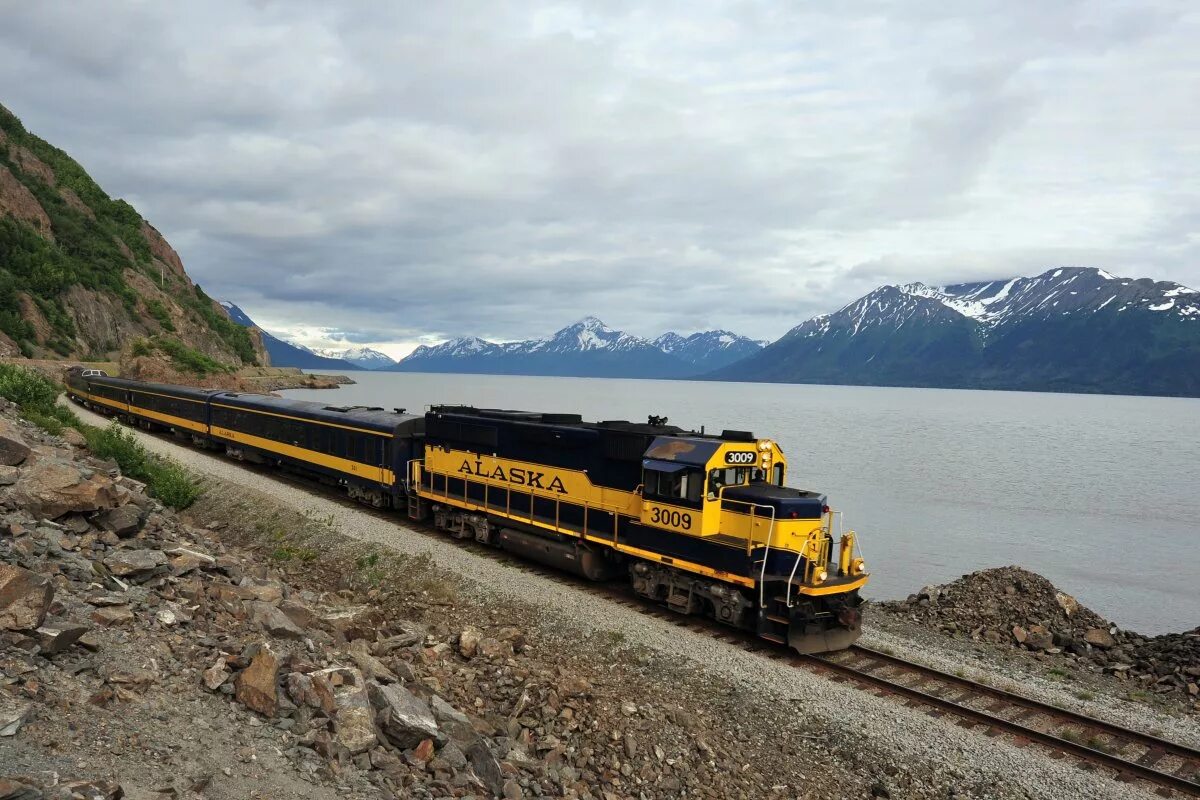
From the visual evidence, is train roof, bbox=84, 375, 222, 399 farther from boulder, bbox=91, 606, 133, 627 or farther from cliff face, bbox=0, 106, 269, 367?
boulder, bbox=91, 606, 133, 627

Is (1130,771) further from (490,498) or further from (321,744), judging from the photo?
(490,498)

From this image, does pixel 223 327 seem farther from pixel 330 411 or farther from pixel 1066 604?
pixel 1066 604

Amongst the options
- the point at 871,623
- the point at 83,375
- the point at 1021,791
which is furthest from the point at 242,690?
the point at 83,375

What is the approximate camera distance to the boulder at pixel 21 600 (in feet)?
25.3

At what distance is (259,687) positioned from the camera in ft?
27.9

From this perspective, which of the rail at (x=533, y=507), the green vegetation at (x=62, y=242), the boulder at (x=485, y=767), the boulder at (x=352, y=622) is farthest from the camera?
the green vegetation at (x=62, y=242)

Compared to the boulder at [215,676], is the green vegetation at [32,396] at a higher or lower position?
higher

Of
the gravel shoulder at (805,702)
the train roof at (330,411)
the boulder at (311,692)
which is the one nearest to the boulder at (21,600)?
the boulder at (311,692)

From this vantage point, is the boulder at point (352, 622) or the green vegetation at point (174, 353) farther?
the green vegetation at point (174, 353)

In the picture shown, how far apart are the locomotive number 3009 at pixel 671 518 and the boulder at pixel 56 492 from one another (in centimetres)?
1062

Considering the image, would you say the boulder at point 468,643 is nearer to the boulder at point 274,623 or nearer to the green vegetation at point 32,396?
the boulder at point 274,623

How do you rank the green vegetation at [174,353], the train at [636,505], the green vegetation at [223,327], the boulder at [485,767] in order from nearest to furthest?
the boulder at [485,767] < the train at [636,505] < the green vegetation at [174,353] < the green vegetation at [223,327]

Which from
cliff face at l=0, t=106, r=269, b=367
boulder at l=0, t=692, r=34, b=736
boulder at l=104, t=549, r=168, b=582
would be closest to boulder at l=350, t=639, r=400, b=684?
boulder at l=104, t=549, r=168, b=582

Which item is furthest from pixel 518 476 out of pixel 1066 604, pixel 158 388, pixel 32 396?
pixel 158 388
